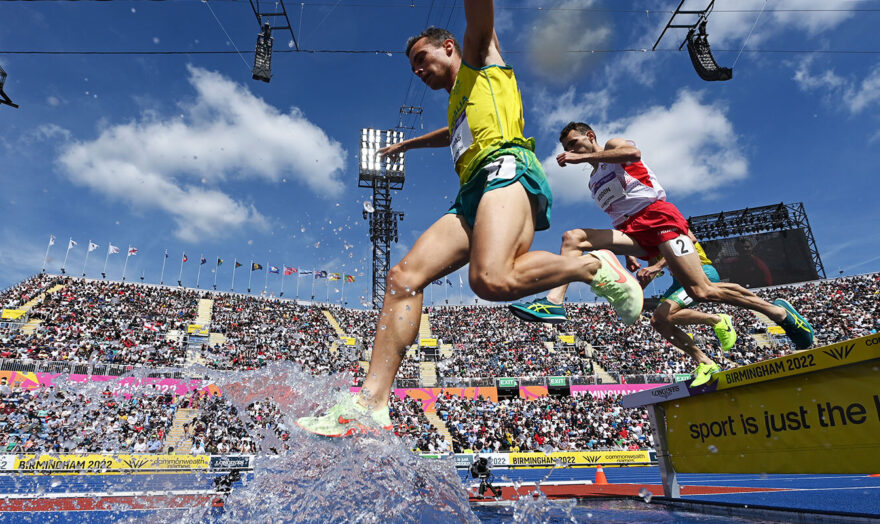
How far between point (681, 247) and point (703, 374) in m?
1.14

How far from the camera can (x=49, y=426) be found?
16469 millimetres

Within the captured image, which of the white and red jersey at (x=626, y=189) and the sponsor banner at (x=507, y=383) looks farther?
the sponsor banner at (x=507, y=383)

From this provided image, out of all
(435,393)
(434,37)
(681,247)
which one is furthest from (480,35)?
(435,393)

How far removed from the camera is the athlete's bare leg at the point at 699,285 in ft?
13.3

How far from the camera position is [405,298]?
2.49m

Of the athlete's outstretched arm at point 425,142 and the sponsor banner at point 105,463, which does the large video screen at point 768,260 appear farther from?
the athlete's outstretched arm at point 425,142

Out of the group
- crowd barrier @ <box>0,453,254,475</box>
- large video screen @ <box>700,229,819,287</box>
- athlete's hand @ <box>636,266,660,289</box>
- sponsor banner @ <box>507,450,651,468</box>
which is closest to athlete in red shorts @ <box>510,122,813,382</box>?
athlete's hand @ <box>636,266,660,289</box>

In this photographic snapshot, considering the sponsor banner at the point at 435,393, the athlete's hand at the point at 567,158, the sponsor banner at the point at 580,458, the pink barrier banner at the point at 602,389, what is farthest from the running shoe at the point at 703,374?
the pink barrier banner at the point at 602,389

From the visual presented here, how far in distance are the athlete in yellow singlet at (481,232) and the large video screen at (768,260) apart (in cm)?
3469

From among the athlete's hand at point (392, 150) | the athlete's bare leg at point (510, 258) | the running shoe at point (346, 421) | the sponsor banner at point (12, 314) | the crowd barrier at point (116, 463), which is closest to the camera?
the running shoe at point (346, 421)

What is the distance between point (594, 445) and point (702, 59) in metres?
14.9

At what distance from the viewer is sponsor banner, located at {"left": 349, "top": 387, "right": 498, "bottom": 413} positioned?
24.0 metres

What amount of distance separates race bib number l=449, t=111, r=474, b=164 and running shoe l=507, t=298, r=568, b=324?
921mm

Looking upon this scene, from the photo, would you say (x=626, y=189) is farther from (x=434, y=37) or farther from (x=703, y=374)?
(x=434, y=37)
